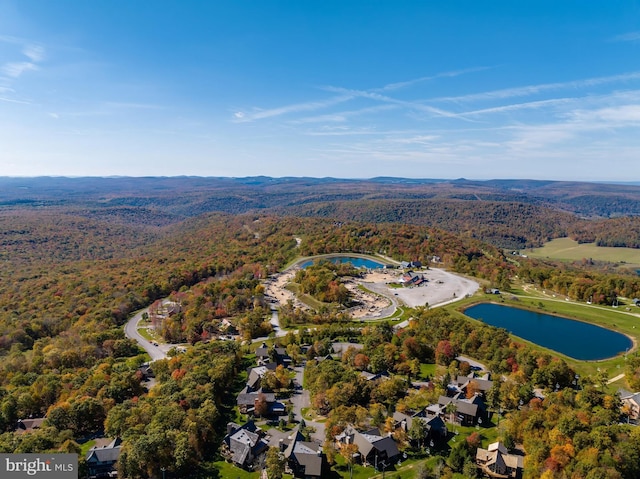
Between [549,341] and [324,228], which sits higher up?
[324,228]

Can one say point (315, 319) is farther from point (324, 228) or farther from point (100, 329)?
point (324, 228)

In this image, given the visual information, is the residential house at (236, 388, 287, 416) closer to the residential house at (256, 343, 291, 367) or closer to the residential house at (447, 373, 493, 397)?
the residential house at (256, 343, 291, 367)

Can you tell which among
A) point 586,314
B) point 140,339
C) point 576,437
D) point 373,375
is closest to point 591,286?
point 586,314

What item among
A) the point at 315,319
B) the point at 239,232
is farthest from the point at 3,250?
the point at 315,319

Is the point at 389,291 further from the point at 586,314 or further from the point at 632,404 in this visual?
the point at 632,404

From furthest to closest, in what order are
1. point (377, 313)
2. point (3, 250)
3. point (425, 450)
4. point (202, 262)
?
1. point (3, 250)
2. point (202, 262)
3. point (377, 313)
4. point (425, 450)

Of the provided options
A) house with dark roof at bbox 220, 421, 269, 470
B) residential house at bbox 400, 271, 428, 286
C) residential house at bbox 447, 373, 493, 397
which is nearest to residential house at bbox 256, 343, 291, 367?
house with dark roof at bbox 220, 421, 269, 470
